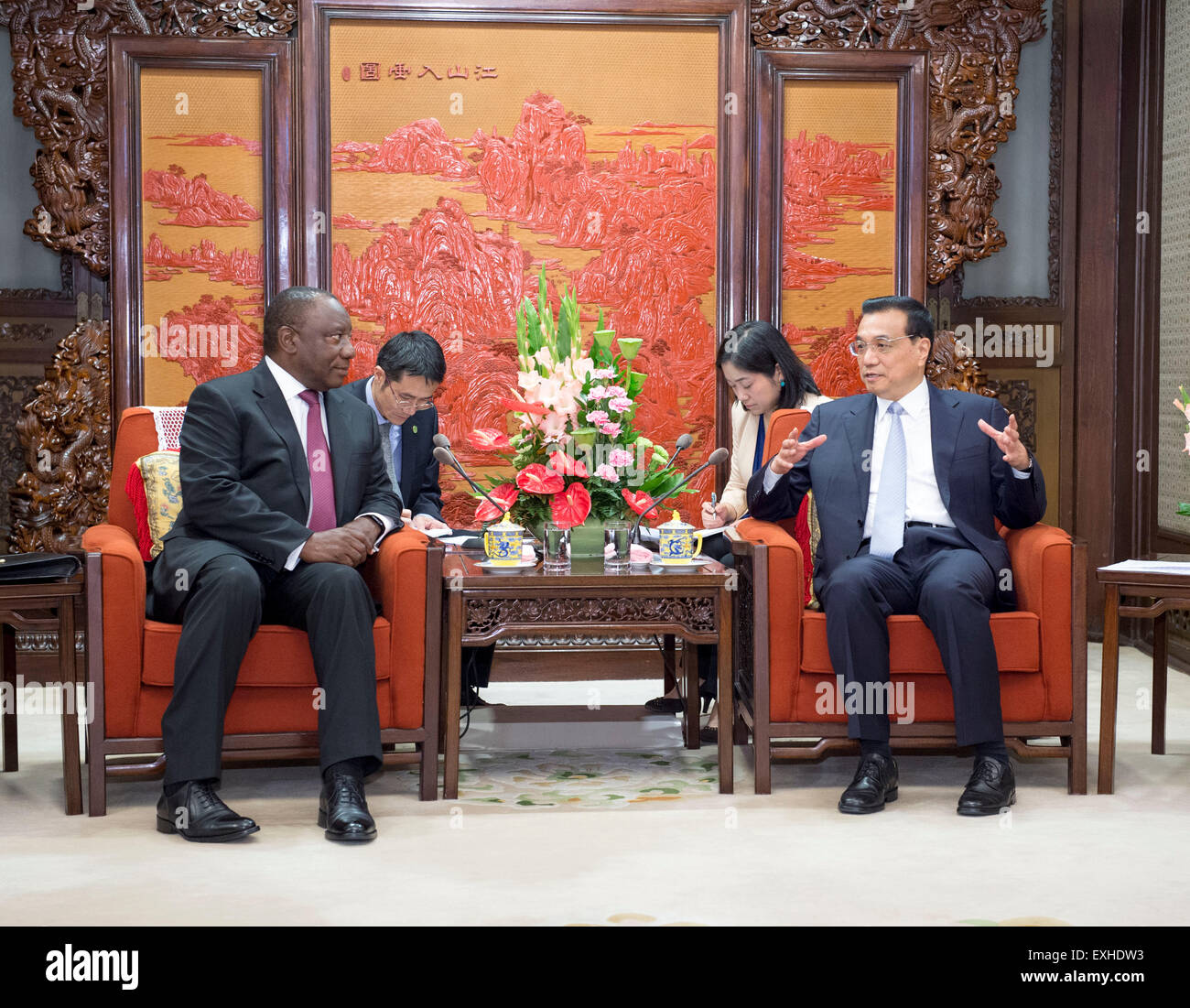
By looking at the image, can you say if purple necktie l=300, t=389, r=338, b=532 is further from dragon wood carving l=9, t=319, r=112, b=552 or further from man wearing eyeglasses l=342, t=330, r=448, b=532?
dragon wood carving l=9, t=319, r=112, b=552

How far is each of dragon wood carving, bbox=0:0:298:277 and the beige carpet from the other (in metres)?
2.13

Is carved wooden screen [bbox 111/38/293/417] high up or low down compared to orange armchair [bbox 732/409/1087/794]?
up

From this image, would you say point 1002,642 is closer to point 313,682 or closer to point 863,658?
point 863,658

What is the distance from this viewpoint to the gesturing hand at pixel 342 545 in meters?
2.91

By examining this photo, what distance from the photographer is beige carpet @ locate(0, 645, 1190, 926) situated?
219 cm

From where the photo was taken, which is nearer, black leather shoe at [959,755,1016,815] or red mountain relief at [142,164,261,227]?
black leather shoe at [959,755,1016,815]

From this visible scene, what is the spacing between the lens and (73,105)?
4574mm

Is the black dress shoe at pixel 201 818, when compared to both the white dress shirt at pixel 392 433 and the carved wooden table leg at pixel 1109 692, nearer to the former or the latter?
the white dress shirt at pixel 392 433

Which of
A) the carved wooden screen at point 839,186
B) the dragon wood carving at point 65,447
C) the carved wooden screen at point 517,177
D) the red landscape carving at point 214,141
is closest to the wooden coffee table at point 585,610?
the carved wooden screen at point 517,177

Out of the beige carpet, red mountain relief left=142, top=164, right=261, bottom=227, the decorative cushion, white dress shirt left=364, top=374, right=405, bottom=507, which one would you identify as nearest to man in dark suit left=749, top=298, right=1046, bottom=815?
the beige carpet

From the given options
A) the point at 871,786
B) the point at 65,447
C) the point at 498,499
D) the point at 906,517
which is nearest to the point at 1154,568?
the point at 906,517

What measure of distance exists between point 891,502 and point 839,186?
202 cm

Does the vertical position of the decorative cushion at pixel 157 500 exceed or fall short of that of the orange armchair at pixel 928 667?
it exceeds it

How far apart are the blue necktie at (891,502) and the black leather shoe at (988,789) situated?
56cm
